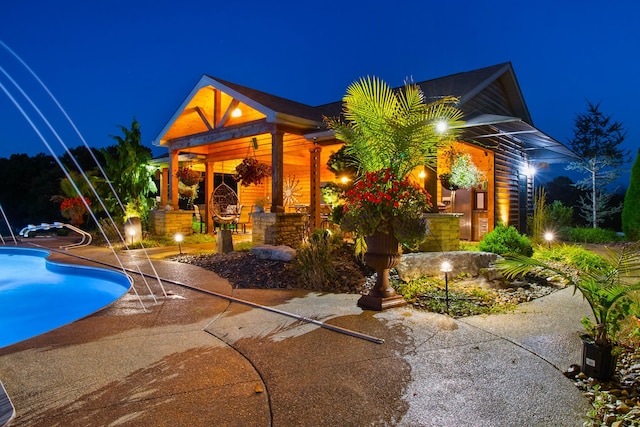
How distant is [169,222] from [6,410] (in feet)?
33.7

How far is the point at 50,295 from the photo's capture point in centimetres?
741

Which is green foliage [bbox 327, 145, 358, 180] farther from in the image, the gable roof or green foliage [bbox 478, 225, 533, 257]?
green foliage [bbox 478, 225, 533, 257]

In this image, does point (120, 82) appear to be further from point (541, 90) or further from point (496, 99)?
point (541, 90)

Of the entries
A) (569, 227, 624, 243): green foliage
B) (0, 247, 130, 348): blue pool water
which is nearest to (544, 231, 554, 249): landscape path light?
(569, 227, 624, 243): green foliage

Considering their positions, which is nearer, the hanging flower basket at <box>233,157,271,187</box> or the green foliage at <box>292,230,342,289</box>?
the green foliage at <box>292,230,342,289</box>

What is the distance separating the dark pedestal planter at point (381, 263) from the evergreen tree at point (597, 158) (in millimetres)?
12481

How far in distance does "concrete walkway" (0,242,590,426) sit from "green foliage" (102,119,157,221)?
347 inches

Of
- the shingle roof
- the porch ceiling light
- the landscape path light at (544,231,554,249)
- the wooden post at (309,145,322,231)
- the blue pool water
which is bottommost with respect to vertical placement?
the blue pool water

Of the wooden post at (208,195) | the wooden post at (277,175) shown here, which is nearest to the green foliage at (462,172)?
the wooden post at (277,175)

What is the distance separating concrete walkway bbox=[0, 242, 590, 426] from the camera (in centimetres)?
247

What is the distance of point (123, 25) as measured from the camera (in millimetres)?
55094

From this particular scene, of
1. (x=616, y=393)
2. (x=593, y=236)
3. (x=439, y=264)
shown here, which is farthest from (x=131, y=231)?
(x=593, y=236)

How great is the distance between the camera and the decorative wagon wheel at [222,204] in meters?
11.7

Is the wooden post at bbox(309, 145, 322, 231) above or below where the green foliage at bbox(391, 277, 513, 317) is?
above
